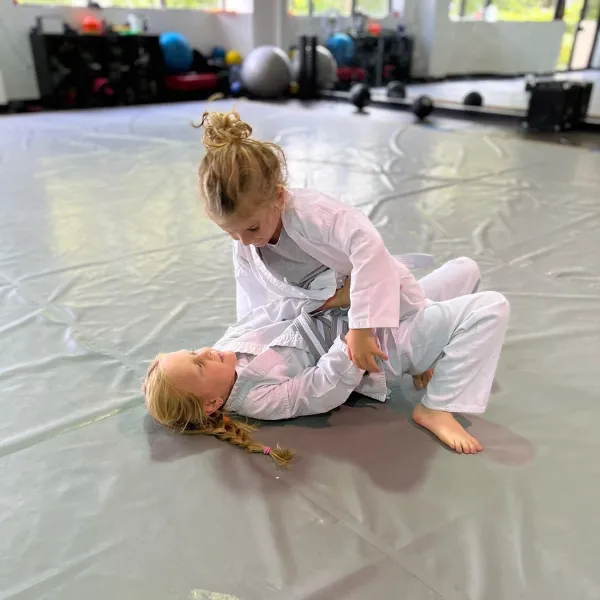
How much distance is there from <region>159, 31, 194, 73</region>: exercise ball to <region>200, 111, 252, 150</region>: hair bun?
6304mm

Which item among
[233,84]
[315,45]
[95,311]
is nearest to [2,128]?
[233,84]

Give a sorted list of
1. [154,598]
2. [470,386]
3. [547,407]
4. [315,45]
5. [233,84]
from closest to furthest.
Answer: [154,598] < [470,386] < [547,407] < [315,45] < [233,84]

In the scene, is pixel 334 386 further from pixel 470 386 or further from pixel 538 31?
pixel 538 31

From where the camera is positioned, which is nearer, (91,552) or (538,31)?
(91,552)

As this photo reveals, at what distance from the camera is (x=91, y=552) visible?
40.6 inches

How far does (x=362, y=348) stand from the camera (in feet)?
4.04

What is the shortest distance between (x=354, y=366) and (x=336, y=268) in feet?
0.77

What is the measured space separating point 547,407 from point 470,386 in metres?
0.26

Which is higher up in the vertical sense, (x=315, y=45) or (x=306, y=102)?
(x=315, y=45)

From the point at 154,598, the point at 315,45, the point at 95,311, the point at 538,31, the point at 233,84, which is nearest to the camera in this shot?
the point at 154,598

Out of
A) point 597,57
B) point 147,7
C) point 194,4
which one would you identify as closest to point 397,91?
point 194,4

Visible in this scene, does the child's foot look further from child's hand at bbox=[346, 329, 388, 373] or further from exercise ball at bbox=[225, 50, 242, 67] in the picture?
exercise ball at bbox=[225, 50, 242, 67]

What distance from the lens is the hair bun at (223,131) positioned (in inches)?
45.1

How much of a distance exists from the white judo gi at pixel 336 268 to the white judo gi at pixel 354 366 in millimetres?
57
